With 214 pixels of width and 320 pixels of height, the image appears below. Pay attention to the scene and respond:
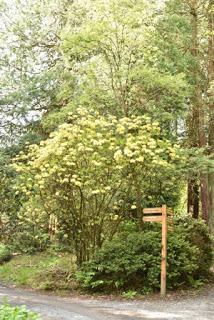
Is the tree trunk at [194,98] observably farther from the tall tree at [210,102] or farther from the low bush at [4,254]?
the low bush at [4,254]

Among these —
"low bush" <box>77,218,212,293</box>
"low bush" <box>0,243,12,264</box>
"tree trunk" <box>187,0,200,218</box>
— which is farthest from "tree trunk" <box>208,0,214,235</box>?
"low bush" <box>0,243,12,264</box>

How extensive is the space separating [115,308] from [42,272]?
152 inches

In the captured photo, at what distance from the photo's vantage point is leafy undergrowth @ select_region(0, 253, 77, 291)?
10484mm

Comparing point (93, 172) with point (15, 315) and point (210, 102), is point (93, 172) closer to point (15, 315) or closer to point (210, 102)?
point (210, 102)

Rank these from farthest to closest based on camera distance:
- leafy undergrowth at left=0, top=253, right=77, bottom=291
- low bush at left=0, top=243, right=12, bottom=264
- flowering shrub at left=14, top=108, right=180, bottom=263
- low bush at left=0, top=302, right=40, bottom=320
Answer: low bush at left=0, top=243, right=12, bottom=264
leafy undergrowth at left=0, top=253, right=77, bottom=291
flowering shrub at left=14, top=108, right=180, bottom=263
low bush at left=0, top=302, right=40, bottom=320

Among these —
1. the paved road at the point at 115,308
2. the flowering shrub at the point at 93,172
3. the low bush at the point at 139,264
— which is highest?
the flowering shrub at the point at 93,172

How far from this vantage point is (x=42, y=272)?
460 inches

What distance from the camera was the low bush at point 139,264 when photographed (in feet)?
31.6

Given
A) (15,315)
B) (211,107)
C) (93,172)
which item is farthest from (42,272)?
(15,315)

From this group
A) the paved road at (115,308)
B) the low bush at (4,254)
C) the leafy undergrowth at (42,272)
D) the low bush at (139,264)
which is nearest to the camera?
the paved road at (115,308)

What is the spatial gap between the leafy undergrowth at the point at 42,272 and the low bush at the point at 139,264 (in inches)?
25.4

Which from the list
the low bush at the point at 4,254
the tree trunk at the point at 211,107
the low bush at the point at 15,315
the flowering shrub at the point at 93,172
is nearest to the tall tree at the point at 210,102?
the tree trunk at the point at 211,107

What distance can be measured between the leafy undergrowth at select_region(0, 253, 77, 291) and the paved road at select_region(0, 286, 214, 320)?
33.8 inches

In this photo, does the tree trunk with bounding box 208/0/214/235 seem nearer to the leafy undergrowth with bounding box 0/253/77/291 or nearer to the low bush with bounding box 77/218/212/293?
the low bush with bounding box 77/218/212/293
